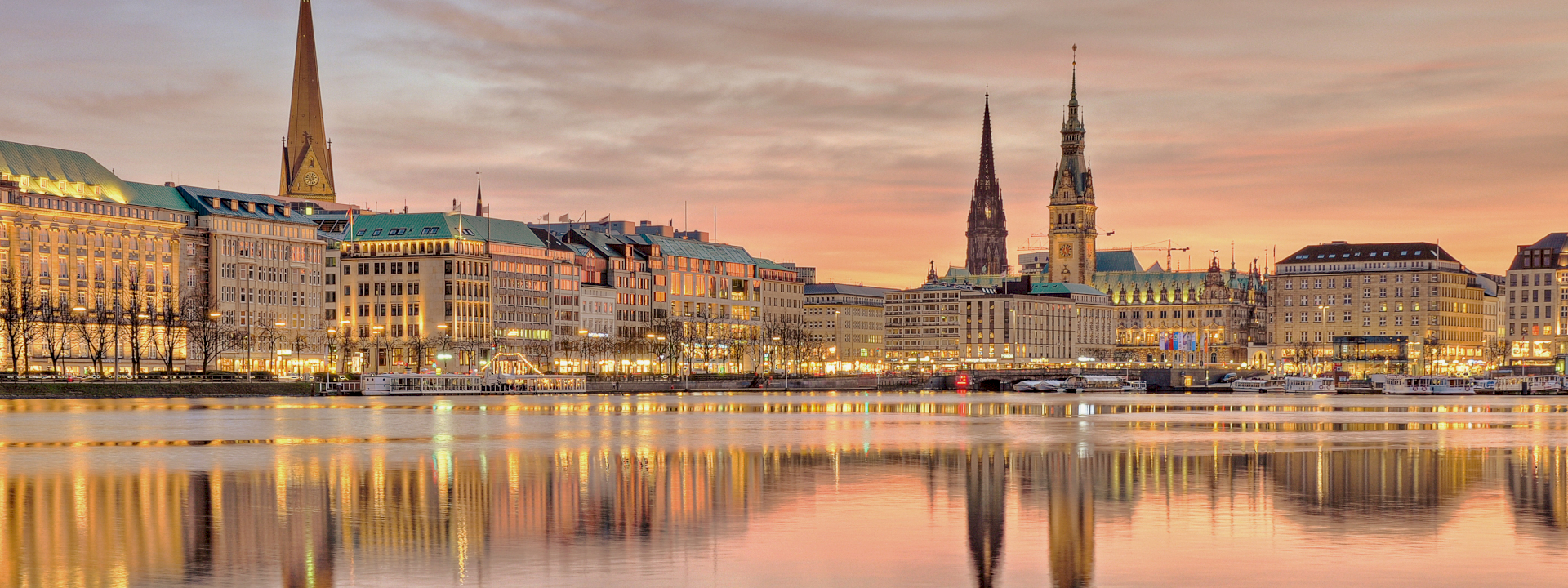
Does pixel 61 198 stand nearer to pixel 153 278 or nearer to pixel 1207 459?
pixel 153 278

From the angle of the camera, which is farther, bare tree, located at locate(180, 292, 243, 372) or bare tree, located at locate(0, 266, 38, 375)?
bare tree, located at locate(180, 292, 243, 372)

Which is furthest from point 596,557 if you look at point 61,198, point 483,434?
point 61,198

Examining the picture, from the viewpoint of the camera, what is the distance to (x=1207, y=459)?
57.2 metres

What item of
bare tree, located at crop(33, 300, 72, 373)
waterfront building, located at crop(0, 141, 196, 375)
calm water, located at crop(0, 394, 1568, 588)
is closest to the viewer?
calm water, located at crop(0, 394, 1568, 588)

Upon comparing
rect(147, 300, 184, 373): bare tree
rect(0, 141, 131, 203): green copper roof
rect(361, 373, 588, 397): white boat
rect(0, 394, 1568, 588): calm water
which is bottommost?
rect(361, 373, 588, 397): white boat

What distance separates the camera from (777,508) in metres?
40.5

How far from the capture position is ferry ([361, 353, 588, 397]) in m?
168

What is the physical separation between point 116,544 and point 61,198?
160 m

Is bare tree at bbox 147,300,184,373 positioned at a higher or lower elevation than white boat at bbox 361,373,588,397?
higher

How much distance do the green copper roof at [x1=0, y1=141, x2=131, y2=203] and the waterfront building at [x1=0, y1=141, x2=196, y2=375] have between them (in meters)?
0.11

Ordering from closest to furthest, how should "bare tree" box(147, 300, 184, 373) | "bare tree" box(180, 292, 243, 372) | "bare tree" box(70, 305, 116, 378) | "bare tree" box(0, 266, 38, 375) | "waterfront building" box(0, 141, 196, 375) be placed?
"bare tree" box(0, 266, 38, 375) → "bare tree" box(70, 305, 116, 378) → "bare tree" box(147, 300, 184, 373) → "waterfront building" box(0, 141, 196, 375) → "bare tree" box(180, 292, 243, 372)

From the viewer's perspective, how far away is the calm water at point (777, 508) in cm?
3028

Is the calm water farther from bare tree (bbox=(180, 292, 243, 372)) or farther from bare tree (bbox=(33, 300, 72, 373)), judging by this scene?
bare tree (bbox=(180, 292, 243, 372))

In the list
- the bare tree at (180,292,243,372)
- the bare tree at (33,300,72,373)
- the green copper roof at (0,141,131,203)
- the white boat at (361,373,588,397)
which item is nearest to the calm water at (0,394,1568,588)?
the white boat at (361,373,588,397)
